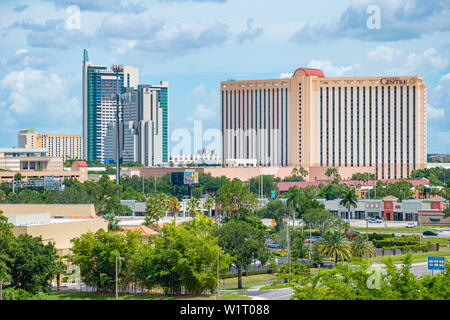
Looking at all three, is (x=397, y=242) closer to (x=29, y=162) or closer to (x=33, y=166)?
(x=33, y=166)

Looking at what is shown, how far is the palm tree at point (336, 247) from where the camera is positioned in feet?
238

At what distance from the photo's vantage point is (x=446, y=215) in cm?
11331

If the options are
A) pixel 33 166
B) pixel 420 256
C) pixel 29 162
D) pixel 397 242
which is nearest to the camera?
pixel 420 256

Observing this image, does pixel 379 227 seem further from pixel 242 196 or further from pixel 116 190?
pixel 116 190

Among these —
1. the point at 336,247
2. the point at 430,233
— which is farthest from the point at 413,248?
the point at 430,233

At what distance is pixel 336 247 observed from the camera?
72812mm

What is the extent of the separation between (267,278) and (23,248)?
25.3 metres

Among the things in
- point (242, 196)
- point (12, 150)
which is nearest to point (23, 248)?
point (242, 196)

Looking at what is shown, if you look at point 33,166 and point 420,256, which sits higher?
point 33,166

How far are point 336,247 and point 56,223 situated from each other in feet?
98.3

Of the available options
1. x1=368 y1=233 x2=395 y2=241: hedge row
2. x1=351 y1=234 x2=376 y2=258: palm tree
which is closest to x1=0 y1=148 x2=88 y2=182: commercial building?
x1=368 y1=233 x2=395 y2=241: hedge row

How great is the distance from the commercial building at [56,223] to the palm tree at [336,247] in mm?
24546

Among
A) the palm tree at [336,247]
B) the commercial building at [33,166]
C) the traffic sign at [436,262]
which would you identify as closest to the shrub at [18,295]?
the traffic sign at [436,262]

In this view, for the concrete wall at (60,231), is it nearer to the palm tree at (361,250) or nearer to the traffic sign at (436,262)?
the palm tree at (361,250)
